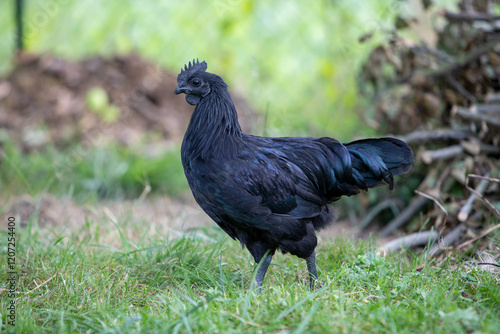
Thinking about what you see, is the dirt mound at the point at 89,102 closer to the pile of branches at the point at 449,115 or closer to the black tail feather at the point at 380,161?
the pile of branches at the point at 449,115

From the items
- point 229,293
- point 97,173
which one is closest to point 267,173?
point 229,293

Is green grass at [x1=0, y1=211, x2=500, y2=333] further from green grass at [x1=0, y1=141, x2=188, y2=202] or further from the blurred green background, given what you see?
the blurred green background

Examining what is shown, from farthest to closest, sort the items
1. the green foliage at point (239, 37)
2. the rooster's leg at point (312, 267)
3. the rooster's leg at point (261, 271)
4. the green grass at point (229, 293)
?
the green foliage at point (239, 37)
the rooster's leg at point (312, 267)
the rooster's leg at point (261, 271)
the green grass at point (229, 293)

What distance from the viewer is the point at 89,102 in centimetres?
677

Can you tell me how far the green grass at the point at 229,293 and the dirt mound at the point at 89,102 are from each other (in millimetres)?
3260

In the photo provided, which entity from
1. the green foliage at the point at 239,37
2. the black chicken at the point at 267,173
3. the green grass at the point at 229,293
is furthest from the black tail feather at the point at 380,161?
the green foliage at the point at 239,37

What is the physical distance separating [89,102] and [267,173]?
4.72 metres

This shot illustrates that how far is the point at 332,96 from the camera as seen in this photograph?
7102mm

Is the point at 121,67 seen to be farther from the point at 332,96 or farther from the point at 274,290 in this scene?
the point at 274,290

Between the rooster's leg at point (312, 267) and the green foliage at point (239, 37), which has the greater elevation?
the green foliage at point (239, 37)

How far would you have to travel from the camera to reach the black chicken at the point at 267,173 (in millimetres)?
2789

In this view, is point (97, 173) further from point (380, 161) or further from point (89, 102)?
point (380, 161)

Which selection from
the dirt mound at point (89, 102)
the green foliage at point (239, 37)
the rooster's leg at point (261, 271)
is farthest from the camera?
the green foliage at point (239, 37)

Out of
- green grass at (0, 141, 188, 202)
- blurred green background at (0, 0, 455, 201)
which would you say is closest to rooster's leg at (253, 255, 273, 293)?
green grass at (0, 141, 188, 202)
